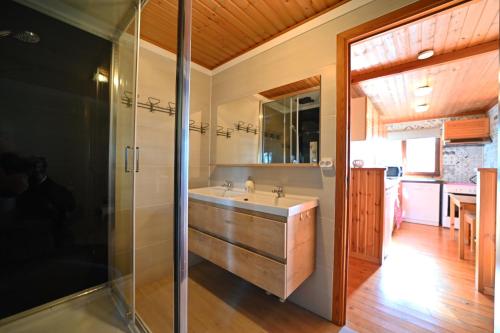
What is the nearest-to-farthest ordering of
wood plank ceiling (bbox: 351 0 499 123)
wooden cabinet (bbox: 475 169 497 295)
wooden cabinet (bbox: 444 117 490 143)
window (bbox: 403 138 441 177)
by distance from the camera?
wood plank ceiling (bbox: 351 0 499 123), wooden cabinet (bbox: 475 169 497 295), wooden cabinet (bbox: 444 117 490 143), window (bbox: 403 138 441 177)

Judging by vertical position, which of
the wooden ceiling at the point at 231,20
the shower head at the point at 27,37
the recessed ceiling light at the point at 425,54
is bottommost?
the shower head at the point at 27,37

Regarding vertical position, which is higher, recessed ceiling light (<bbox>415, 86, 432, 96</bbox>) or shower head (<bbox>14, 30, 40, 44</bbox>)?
recessed ceiling light (<bbox>415, 86, 432, 96</bbox>)

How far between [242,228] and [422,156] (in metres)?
5.18

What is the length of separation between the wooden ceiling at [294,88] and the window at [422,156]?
4468 millimetres

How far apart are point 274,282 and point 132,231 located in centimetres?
113

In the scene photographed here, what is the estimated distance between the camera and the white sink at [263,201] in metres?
1.35

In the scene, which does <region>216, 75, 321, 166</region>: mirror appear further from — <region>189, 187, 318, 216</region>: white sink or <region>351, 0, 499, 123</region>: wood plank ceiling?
<region>351, 0, 499, 123</region>: wood plank ceiling

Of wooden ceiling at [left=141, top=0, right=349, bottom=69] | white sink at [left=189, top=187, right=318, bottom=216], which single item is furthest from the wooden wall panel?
wooden ceiling at [left=141, top=0, right=349, bottom=69]

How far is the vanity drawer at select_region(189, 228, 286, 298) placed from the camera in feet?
4.32

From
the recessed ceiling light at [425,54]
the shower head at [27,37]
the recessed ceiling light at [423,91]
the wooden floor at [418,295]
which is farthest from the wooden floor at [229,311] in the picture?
the recessed ceiling light at [423,91]

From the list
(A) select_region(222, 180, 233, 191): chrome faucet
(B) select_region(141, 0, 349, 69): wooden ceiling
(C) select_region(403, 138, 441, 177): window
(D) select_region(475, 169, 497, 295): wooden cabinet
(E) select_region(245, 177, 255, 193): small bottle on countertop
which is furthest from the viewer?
(C) select_region(403, 138, 441, 177): window

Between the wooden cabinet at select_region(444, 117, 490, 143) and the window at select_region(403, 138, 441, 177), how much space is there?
76cm

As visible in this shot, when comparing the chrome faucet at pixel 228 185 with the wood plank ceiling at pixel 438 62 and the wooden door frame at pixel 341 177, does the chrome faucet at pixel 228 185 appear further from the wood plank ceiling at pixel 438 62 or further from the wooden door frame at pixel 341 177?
the wood plank ceiling at pixel 438 62

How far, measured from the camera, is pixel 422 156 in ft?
15.4
